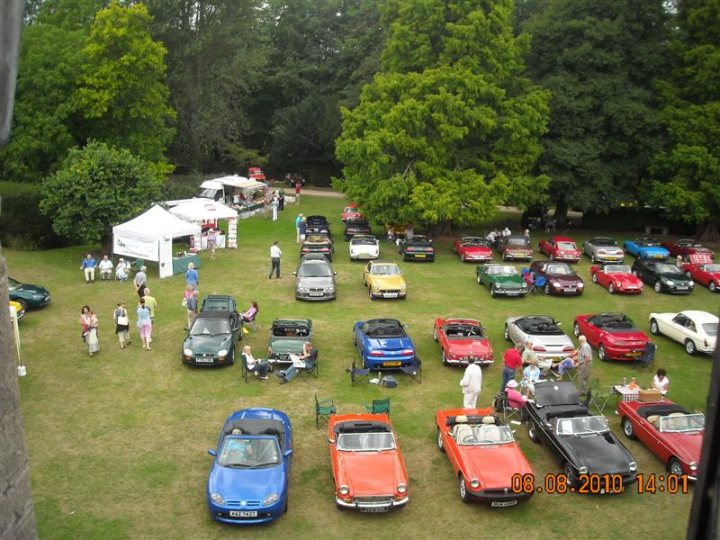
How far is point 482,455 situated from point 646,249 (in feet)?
85.9

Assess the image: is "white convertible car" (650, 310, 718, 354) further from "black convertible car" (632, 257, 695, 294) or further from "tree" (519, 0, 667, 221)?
"tree" (519, 0, 667, 221)

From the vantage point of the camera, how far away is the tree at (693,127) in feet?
126


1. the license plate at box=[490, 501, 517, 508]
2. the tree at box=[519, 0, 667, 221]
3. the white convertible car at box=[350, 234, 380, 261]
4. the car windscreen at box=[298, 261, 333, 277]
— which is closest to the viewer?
the license plate at box=[490, 501, 517, 508]

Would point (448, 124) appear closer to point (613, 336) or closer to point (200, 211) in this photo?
point (200, 211)

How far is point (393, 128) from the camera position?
37.9 m

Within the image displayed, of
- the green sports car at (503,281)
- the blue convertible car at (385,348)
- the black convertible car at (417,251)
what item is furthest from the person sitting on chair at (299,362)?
the black convertible car at (417,251)

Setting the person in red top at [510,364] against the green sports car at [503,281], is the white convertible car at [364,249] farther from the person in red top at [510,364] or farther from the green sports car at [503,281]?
the person in red top at [510,364]

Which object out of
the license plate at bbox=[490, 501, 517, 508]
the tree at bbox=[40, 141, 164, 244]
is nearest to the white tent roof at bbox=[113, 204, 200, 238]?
the tree at bbox=[40, 141, 164, 244]

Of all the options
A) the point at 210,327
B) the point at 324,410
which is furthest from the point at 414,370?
the point at 210,327

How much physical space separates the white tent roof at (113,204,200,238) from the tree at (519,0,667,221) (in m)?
21.6

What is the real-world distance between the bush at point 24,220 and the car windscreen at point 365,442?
91.4 feet

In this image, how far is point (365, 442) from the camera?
1353cm

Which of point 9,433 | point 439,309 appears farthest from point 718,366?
point 439,309

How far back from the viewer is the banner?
2983cm
